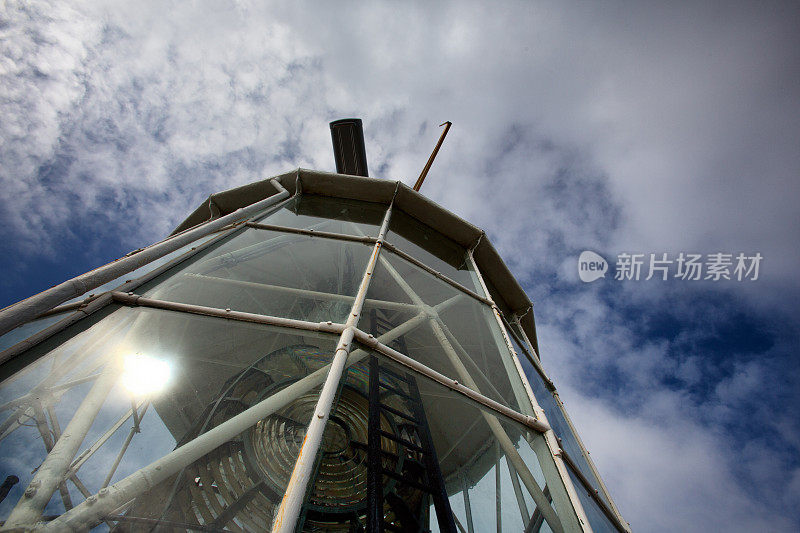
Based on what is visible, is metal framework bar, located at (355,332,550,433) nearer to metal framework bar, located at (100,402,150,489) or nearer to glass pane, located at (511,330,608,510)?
glass pane, located at (511,330,608,510)

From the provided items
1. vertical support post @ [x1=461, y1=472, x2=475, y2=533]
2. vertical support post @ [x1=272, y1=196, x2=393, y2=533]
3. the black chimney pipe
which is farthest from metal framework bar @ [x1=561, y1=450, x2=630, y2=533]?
the black chimney pipe

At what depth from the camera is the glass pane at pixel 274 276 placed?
350 cm

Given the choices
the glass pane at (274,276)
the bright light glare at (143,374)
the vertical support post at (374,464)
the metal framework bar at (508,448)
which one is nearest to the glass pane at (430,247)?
the glass pane at (274,276)

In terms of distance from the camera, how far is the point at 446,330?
4680 mm

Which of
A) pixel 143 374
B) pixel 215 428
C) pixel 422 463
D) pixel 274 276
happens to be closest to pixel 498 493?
pixel 422 463

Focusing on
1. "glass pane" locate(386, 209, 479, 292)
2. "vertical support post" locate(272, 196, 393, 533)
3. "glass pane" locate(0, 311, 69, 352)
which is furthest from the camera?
"glass pane" locate(386, 209, 479, 292)

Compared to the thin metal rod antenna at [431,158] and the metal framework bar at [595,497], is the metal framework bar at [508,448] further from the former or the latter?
the thin metal rod antenna at [431,158]

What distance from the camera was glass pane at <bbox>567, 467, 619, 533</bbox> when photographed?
8.74 ft

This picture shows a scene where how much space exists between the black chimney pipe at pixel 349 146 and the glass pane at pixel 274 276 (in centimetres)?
498

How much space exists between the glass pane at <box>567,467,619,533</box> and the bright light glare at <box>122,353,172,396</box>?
353 cm

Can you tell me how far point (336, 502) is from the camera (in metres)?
4.81

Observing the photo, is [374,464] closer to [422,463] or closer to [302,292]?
[422,463]

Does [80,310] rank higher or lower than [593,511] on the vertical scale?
lower

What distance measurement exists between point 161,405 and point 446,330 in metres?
3.35
